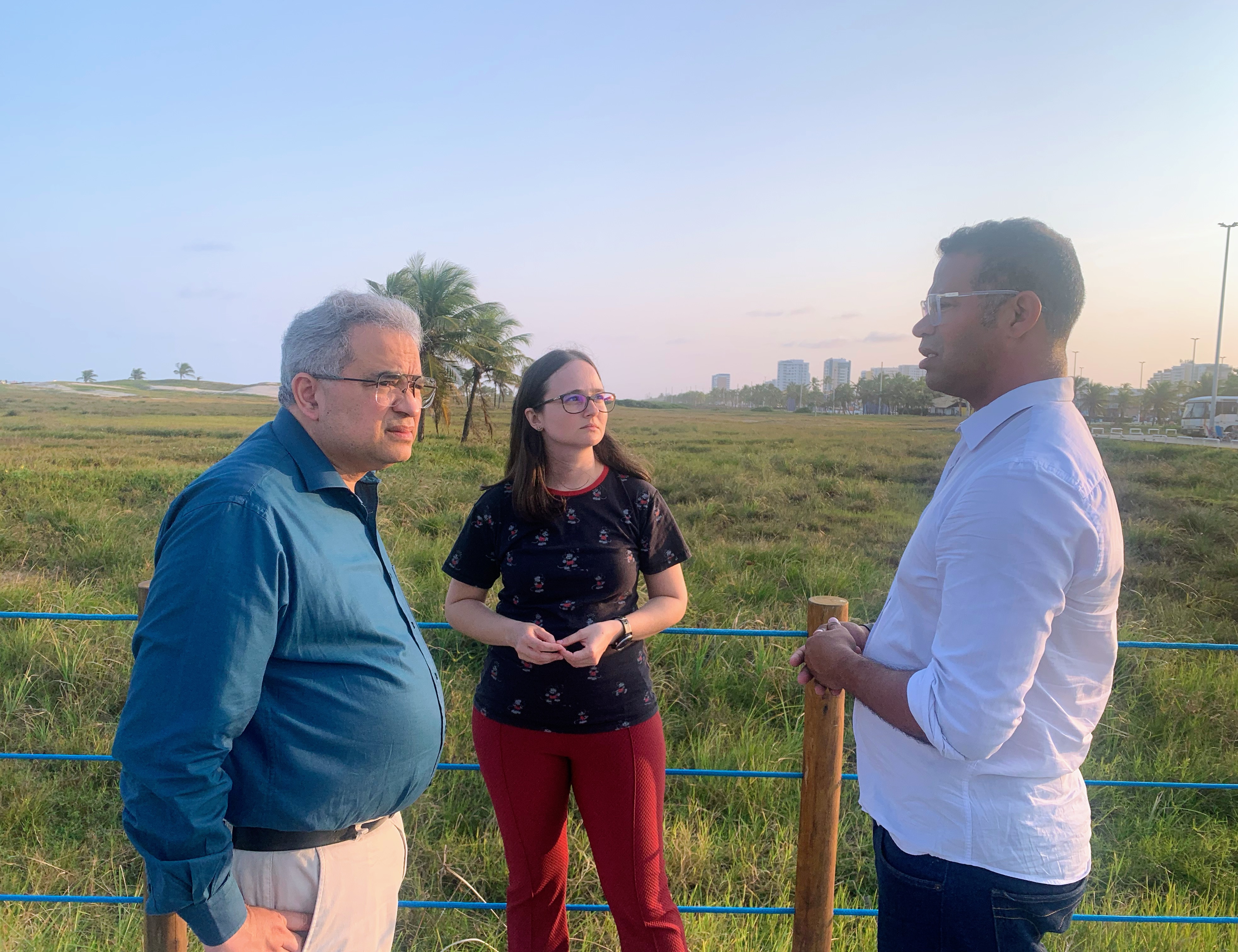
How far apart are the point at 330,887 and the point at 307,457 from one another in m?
0.77

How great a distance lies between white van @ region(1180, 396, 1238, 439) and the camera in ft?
91.4

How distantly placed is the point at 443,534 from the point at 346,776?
7425mm

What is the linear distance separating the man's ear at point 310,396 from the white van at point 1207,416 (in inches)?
1301

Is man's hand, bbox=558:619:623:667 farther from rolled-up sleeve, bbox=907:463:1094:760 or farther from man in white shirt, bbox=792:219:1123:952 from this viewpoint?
rolled-up sleeve, bbox=907:463:1094:760

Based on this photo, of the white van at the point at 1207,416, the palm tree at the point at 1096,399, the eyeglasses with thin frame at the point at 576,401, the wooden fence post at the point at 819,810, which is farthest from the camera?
the palm tree at the point at 1096,399

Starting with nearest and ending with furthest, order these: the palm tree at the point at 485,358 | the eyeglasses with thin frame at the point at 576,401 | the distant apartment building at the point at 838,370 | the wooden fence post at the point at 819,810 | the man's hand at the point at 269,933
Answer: the man's hand at the point at 269,933, the wooden fence post at the point at 819,810, the eyeglasses with thin frame at the point at 576,401, the palm tree at the point at 485,358, the distant apartment building at the point at 838,370

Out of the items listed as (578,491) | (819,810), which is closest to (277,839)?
(578,491)

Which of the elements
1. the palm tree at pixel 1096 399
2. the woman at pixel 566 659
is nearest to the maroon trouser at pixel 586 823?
the woman at pixel 566 659

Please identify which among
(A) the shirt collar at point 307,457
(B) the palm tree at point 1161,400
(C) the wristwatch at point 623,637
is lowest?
(C) the wristwatch at point 623,637

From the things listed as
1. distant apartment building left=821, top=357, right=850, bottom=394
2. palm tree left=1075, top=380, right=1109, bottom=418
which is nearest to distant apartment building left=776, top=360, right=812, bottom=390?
distant apartment building left=821, top=357, right=850, bottom=394

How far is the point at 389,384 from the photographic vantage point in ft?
4.74

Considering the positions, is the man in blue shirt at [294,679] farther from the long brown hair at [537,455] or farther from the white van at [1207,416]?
the white van at [1207,416]

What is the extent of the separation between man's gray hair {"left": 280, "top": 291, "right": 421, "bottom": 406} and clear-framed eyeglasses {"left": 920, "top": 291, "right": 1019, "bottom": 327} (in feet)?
3.28

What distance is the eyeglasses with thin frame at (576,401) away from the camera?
1990 millimetres
